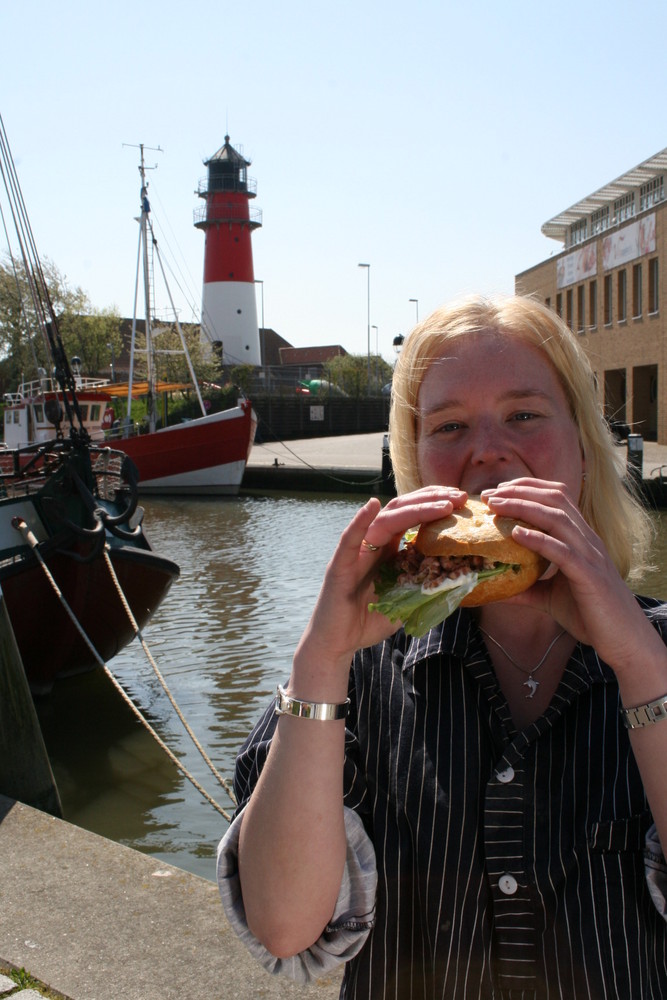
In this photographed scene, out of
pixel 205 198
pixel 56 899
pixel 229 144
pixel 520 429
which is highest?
pixel 229 144

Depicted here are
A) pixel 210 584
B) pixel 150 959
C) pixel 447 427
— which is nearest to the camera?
pixel 447 427

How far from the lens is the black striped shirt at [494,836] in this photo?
1.62m

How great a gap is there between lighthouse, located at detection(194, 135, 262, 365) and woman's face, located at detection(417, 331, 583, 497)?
56.7 meters

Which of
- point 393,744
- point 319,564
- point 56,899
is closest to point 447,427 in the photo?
point 393,744

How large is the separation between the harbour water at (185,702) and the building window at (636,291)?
23504 millimetres

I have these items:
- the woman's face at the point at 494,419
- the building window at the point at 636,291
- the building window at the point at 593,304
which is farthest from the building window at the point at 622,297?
the woman's face at the point at 494,419

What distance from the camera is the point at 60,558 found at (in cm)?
982

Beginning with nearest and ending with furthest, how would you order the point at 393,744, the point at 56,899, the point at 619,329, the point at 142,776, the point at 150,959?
the point at 393,744
the point at 150,959
the point at 56,899
the point at 142,776
the point at 619,329

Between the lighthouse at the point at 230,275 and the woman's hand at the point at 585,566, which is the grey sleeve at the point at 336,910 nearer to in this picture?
the woman's hand at the point at 585,566

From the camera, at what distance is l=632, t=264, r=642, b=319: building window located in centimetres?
3900

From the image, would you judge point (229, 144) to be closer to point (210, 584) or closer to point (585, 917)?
point (210, 584)

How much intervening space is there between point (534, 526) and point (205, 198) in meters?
62.1

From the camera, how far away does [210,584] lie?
1583 centimetres

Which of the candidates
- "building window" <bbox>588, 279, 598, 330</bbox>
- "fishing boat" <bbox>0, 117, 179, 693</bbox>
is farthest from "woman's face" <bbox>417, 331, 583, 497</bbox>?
"building window" <bbox>588, 279, 598, 330</bbox>
